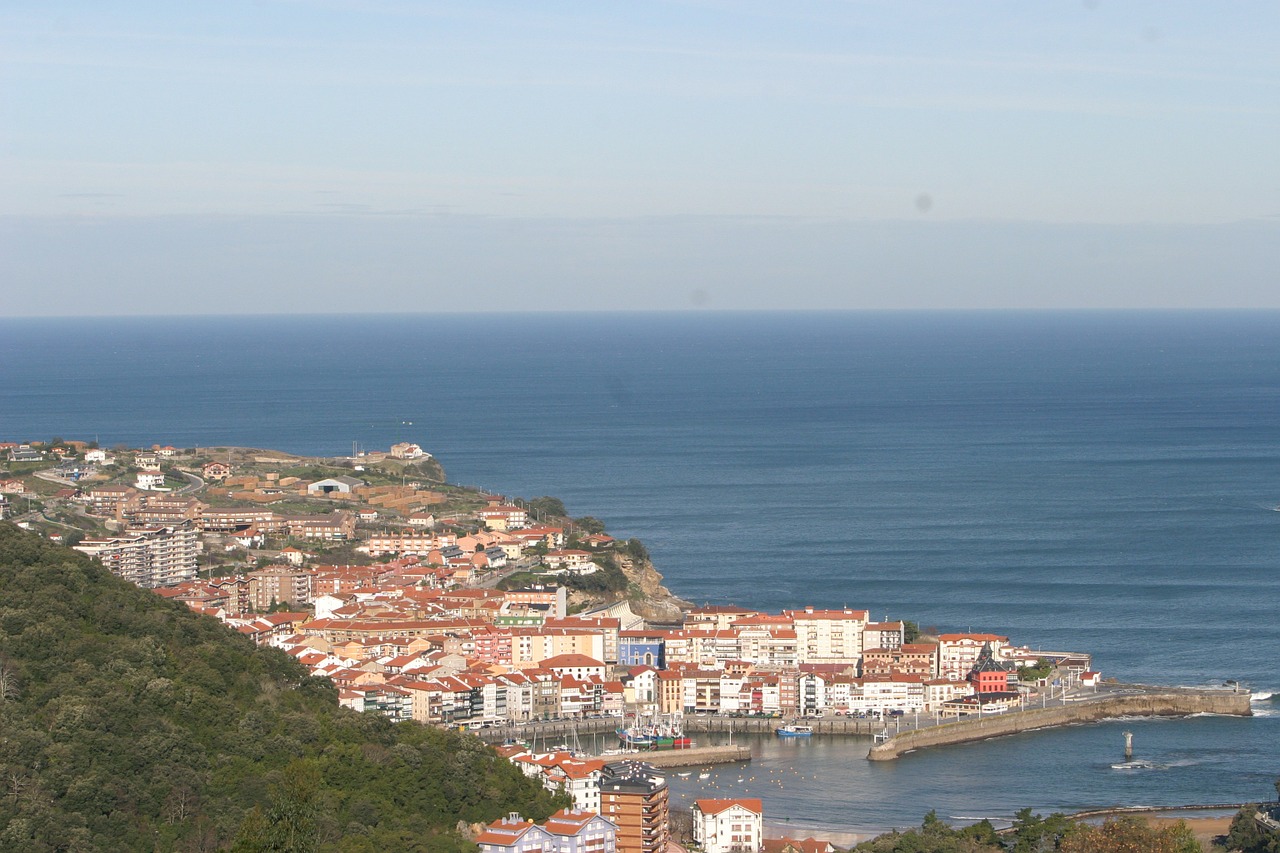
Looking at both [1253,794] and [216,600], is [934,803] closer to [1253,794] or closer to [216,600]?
[1253,794]

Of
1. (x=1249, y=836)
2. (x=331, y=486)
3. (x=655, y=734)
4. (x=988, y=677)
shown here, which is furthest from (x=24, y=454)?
(x=1249, y=836)

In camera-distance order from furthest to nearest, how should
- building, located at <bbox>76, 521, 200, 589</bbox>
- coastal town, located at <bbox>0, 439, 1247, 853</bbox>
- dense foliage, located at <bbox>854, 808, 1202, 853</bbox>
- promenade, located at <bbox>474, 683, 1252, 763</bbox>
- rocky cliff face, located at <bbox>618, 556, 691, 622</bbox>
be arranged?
building, located at <bbox>76, 521, 200, 589</bbox> → rocky cliff face, located at <bbox>618, 556, 691, 622</bbox> → promenade, located at <bbox>474, 683, 1252, 763</bbox> → coastal town, located at <bbox>0, 439, 1247, 853</bbox> → dense foliage, located at <bbox>854, 808, 1202, 853</bbox>

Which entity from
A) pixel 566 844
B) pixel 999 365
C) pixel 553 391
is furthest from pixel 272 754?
pixel 999 365

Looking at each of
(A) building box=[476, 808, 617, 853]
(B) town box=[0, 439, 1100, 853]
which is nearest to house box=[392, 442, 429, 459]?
(B) town box=[0, 439, 1100, 853]

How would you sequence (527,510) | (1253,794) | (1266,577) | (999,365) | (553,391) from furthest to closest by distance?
(999,365) → (553,391) → (527,510) → (1266,577) → (1253,794)

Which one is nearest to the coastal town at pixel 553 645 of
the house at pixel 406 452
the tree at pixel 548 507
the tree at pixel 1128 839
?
the tree at pixel 548 507

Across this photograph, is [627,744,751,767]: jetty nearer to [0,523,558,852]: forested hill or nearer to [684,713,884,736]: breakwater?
[684,713,884,736]: breakwater
